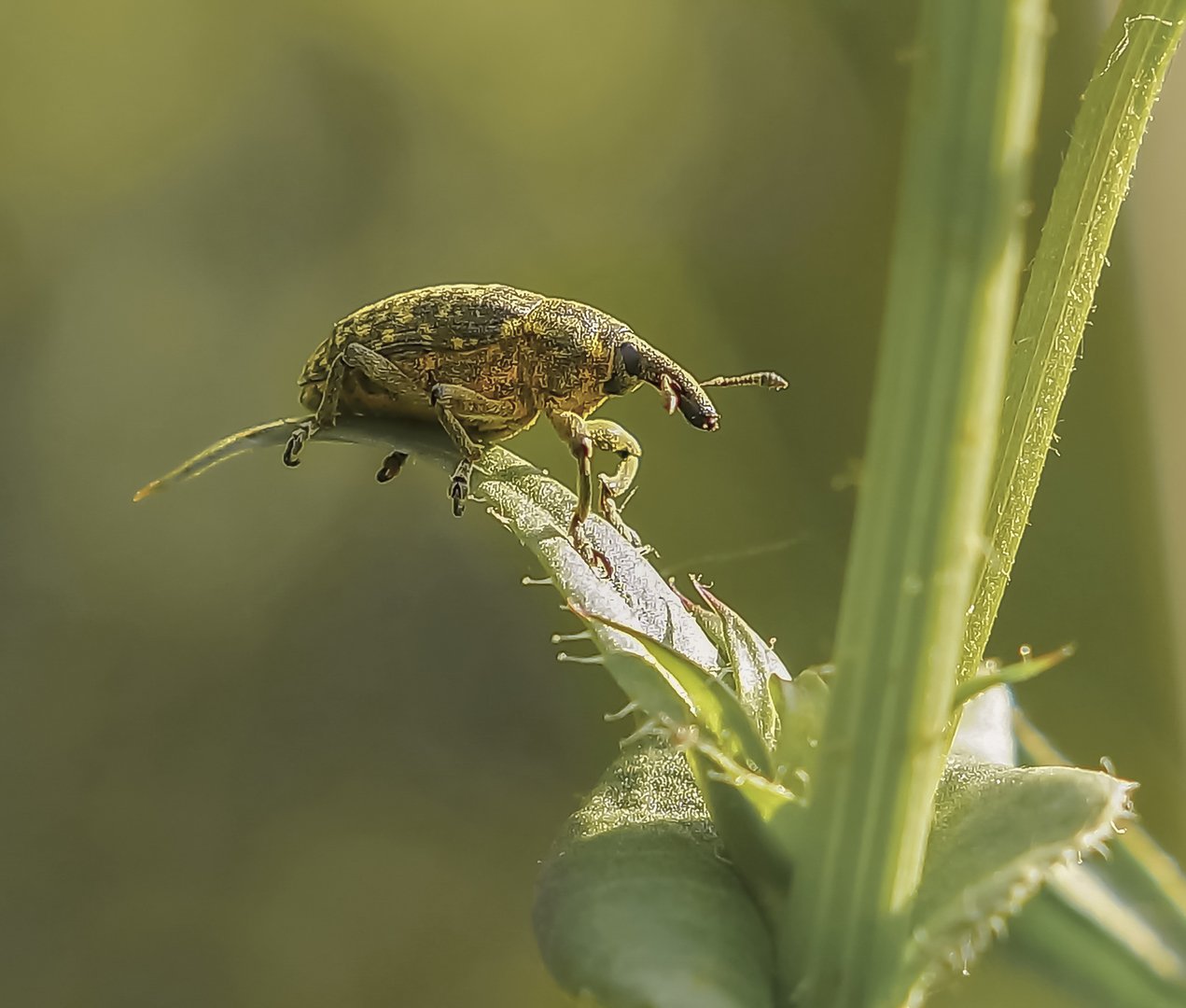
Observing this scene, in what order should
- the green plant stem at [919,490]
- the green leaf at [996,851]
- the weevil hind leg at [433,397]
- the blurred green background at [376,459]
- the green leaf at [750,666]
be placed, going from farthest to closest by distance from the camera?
1. the blurred green background at [376,459]
2. the weevil hind leg at [433,397]
3. the green leaf at [750,666]
4. the green leaf at [996,851]
5. the green plant stem at [919,490]

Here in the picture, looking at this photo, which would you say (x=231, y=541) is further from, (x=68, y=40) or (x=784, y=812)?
(x=784, y=812)

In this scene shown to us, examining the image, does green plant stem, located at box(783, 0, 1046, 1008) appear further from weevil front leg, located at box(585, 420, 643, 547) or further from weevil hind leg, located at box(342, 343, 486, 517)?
weevil front leg, located at box(585, 420, 643, 547)

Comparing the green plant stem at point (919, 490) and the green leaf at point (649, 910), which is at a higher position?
the green plant stem at point (919, 490)

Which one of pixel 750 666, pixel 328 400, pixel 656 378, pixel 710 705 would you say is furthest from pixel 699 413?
pixel 710 705

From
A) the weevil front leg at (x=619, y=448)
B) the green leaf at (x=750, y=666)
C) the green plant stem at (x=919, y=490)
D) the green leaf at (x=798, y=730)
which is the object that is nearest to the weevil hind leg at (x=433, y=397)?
the weevil front leg at (x=619, y=448)

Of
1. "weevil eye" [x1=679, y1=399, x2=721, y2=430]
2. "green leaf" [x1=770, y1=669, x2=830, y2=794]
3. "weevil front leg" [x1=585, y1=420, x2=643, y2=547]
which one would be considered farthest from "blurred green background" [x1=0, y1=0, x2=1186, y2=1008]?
"green leaf" [x1=770, y1=669, x2=830, y2=794]

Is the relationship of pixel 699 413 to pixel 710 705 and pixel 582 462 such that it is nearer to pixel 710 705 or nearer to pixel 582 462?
pixel 582 462

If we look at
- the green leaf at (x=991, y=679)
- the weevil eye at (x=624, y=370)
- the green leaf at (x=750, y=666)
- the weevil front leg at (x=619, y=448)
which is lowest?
the weevil front leg at (x=619, y=448)

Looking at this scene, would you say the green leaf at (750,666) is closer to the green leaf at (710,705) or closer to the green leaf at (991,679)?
the green leaf at (710,705)
